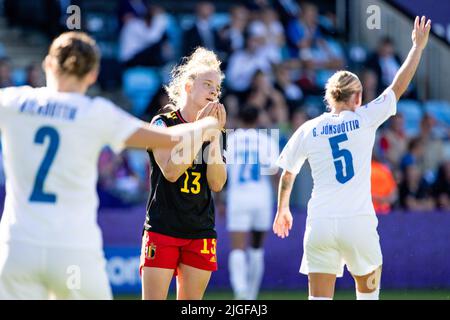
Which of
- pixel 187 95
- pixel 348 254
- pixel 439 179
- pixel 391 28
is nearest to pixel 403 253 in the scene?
pixel 439 179

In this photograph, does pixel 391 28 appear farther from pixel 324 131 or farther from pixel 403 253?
pixel 324 131

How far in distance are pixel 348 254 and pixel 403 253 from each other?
21.5 ft

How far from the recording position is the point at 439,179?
1520 cm

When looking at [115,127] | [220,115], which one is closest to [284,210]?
[220,115]

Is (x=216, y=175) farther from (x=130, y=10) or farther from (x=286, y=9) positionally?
(x=286, y=9)

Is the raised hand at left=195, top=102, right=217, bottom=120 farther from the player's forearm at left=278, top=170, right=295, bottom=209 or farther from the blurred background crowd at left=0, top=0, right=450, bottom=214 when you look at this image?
the blurred background crowd at left=0, top=0, right=450, bottom=214

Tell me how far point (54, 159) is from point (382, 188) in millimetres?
8944

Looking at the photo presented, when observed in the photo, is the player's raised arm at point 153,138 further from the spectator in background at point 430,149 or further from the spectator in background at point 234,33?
the spectator in background at point 234,33

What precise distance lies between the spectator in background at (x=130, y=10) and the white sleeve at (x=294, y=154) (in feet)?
30.3

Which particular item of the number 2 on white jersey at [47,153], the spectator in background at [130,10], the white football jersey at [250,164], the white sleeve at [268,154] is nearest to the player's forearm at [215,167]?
the number 2 on white jersey at [47,153]

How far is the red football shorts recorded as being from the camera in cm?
683

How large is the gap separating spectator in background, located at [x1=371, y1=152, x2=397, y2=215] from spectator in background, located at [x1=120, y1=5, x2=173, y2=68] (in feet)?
14.0

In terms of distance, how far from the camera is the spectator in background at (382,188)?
44.0ft

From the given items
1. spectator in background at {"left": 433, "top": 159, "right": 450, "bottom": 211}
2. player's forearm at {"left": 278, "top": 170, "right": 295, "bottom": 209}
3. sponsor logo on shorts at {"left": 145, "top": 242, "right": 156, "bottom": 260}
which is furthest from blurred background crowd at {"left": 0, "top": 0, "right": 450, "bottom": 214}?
sponsor logo on shorts at {"left": 145, "top": 242, "right": 156, "bottom": 260}
